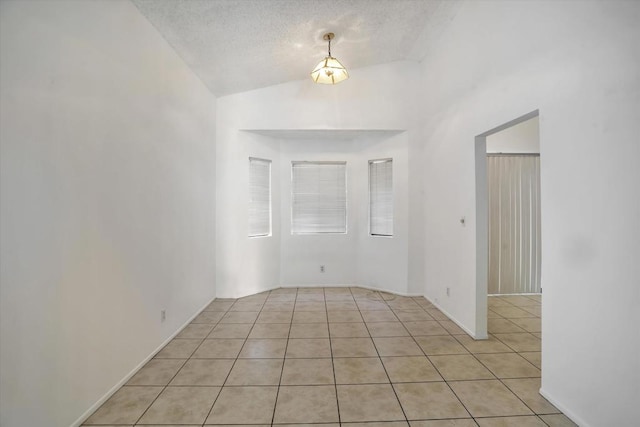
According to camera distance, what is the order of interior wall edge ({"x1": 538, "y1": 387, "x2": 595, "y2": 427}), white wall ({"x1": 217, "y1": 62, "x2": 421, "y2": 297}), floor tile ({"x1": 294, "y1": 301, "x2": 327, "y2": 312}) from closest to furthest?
interior wall edge ({"x1": 538, "y1": 387, "x2": 595, "y2": 427}) → floor tile ({"x1": 294, "y1": 301, "x2": 327, "y2": 312}) → white wall ({"x1": 217, "y1": 62, "x2": 421, "y2": 297})

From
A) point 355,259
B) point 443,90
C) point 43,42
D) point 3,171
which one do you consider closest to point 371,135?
point 443,90

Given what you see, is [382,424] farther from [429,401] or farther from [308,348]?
[308,348]

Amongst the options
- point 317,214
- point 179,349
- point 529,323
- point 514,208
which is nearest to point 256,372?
point 179,349

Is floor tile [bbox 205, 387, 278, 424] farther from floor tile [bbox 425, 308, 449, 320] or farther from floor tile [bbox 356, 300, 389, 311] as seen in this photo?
floor tile [bbox 425, 308, 449, 320]

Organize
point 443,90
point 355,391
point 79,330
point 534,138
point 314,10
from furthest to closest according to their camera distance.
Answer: point 534,138
point 443,90
point 314,10
point 355,391
point 79,330

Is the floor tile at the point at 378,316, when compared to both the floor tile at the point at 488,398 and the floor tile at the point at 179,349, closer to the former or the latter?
the floor tile at the point at 488,398

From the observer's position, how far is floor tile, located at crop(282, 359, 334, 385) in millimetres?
2238

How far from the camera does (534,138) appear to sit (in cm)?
435

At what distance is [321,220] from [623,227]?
381 cm

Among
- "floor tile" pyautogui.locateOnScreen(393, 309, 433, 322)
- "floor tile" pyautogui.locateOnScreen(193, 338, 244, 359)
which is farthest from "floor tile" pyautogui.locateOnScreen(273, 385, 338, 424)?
"floor tile" pyautogui.locateOnScreen(393, 309, 433, 322)

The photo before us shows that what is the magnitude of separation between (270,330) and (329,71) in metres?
2.99

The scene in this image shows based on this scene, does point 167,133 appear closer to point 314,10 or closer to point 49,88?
point 49,88

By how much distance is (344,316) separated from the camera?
3.60 metres

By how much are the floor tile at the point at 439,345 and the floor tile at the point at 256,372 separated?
1367 mm
